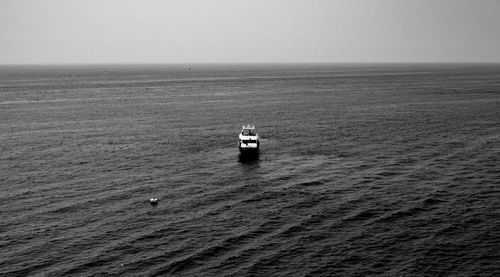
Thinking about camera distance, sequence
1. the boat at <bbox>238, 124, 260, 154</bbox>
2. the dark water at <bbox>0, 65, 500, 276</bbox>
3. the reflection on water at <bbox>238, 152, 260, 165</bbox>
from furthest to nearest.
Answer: the boat at <bbox>238, 124, 260, 154</bbox> → the reflection on water at <bbox>238, 152, 260, 165</bbox> → the dark water at <bbox>0, 65, 500, 276</bbox>

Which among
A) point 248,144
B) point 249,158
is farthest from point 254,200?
point 248,144

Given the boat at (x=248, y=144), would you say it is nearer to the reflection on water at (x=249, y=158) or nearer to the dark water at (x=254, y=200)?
the reflection on water at (x=249, y=158)

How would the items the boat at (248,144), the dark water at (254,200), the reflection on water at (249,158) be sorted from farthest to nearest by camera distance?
the boat at (248,144) → the reflection on water at (249,158) → the dark water at (254,200)

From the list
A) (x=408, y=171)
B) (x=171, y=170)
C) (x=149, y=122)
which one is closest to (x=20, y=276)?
(x=171, y=170)

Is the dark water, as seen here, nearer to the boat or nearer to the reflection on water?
the reflection on water

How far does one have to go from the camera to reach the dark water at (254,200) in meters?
39.5

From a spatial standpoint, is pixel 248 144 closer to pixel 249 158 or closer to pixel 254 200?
pixel 249 158

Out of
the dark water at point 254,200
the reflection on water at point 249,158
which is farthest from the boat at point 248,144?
the dark water at point 254,200

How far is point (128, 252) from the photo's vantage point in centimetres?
4094

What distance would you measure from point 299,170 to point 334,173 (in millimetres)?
5451

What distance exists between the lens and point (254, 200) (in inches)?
2164

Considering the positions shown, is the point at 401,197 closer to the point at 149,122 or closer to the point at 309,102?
the point at 149,122

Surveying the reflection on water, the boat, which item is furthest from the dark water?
the boat

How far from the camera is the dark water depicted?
3953 cm
